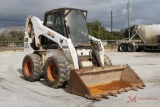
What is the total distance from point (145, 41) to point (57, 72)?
25.0 metres

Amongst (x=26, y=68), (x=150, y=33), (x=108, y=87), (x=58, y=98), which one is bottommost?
(x=58, y=98)

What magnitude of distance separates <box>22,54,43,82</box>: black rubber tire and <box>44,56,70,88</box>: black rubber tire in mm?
718

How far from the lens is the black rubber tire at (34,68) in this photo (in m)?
9.25

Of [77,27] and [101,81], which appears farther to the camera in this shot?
[77,27]

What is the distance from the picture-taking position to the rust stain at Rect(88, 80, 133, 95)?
735 cm

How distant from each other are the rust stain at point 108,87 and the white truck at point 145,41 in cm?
2238

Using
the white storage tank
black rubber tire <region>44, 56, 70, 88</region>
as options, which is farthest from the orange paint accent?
the white storage tank

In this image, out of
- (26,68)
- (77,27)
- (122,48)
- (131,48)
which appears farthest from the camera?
(122,48)

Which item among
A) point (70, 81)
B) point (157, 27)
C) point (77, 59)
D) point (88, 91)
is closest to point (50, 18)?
point (77, 59)

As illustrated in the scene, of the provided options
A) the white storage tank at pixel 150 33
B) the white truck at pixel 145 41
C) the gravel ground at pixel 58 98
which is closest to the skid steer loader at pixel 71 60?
Answer: the gravel ground at pixel 58 98

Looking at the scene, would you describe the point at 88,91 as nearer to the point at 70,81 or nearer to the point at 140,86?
the point at 70,81

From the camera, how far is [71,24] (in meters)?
9.04

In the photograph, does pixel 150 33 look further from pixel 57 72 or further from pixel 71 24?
pixel 57 72

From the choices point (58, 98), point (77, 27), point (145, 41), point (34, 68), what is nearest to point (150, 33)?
point (145, 41)
